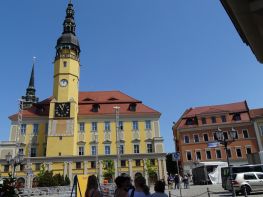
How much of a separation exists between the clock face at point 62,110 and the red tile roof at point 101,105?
3306 millimetres

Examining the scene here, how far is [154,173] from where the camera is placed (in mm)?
51031

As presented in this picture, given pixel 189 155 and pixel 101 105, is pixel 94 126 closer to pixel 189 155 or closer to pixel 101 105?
pixel 101 105

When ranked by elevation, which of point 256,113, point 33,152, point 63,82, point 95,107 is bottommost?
point 33,152

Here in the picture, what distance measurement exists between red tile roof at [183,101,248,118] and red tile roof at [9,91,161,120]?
31.7ft

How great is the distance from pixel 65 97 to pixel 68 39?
13.3m

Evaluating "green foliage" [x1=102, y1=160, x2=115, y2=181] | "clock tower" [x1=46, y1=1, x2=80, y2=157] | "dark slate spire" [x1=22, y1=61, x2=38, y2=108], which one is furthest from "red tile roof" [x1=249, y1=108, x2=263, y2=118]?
"dark slate spire" [x1=22, y1=61, x2=38, y2=108]

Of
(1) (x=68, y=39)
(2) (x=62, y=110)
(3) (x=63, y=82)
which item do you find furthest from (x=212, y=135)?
(1) (x=68, y=39)

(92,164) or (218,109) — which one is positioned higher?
(218,109)

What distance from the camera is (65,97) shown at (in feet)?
181

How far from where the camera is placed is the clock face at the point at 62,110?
53.6 meters

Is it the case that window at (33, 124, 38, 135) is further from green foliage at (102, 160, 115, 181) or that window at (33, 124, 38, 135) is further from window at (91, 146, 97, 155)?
green foliage at (102, 160, 115, 181)

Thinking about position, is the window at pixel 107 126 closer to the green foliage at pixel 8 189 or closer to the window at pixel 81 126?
the window at pixel 81 126

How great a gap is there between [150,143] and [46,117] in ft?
70.2

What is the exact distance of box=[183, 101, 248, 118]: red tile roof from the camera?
58750 millimetres
